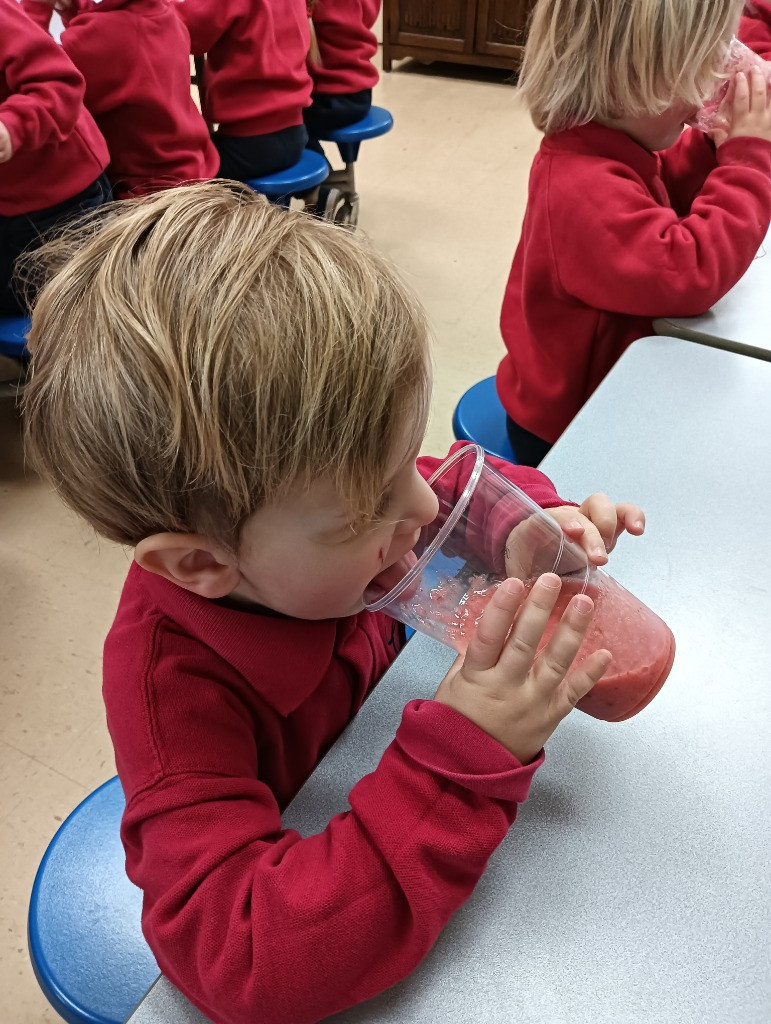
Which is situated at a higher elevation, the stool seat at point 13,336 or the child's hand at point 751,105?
the child's hand at point 751,105

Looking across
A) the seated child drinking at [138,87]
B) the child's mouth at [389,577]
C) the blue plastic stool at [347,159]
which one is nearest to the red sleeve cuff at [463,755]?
the child's mouth at [389,577]

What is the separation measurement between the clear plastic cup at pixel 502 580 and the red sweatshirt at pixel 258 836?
76 mm

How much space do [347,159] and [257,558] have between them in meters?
2.57

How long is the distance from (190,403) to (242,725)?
0.82ft

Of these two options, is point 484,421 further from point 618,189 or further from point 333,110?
point 333,110

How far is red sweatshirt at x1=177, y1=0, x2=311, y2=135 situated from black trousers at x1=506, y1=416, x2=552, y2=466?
1.40 metres

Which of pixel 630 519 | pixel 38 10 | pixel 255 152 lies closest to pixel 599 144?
pixel 630 519

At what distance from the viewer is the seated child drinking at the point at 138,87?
6.17 feet

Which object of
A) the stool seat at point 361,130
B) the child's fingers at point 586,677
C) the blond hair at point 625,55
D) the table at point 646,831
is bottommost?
the stool seat at point 361,130

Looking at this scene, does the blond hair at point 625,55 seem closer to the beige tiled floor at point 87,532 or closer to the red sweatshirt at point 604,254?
the red sweatshirt at point 604,254

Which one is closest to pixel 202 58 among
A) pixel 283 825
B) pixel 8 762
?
pixel 8 762

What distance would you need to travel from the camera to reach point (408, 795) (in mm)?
514

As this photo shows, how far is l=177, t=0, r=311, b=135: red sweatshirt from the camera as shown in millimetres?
2172

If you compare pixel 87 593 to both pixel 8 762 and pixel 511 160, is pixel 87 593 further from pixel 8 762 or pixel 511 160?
pixel 511 160
